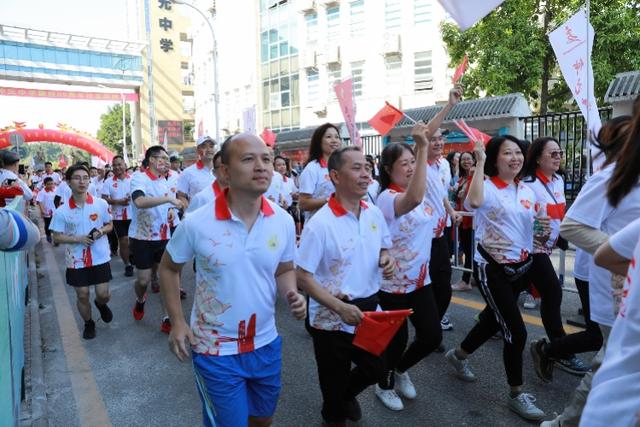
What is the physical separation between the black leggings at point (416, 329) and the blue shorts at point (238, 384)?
1093 millimetres

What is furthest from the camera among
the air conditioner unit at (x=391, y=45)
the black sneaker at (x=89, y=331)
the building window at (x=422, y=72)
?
the air conditioner unit at (x=391, y=45)

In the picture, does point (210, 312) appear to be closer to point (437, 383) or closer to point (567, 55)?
point (437, 383)

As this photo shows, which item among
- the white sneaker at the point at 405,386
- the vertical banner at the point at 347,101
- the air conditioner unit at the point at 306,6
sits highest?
the air conditioner unit at the point at 306,6

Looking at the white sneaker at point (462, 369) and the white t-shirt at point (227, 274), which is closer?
the white t-shirt at point (227, 274)

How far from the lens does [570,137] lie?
10766mm

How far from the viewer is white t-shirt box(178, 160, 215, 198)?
618 centimetres

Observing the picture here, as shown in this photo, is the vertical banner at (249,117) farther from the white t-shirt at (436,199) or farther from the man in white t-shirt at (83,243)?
the white t-shirt at (436,199)

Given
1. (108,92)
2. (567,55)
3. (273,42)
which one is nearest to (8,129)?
(108,92)

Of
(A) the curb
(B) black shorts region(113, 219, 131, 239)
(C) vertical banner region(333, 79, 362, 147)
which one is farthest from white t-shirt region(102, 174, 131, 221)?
(C) vertical banner region(333, 79, 362, 147)

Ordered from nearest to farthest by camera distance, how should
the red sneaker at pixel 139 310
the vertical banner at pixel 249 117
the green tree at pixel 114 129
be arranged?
the red sneaker at pixel 139 310 < the vertical banner at pixel 249 117 < the green tree at pixel 114 129

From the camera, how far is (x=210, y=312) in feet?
8.06

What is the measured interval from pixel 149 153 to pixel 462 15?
387 centimetres

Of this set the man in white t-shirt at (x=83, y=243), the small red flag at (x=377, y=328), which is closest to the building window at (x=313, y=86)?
the man in white t-shirt at (x=83, y=243)

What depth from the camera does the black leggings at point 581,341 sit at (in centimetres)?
339
